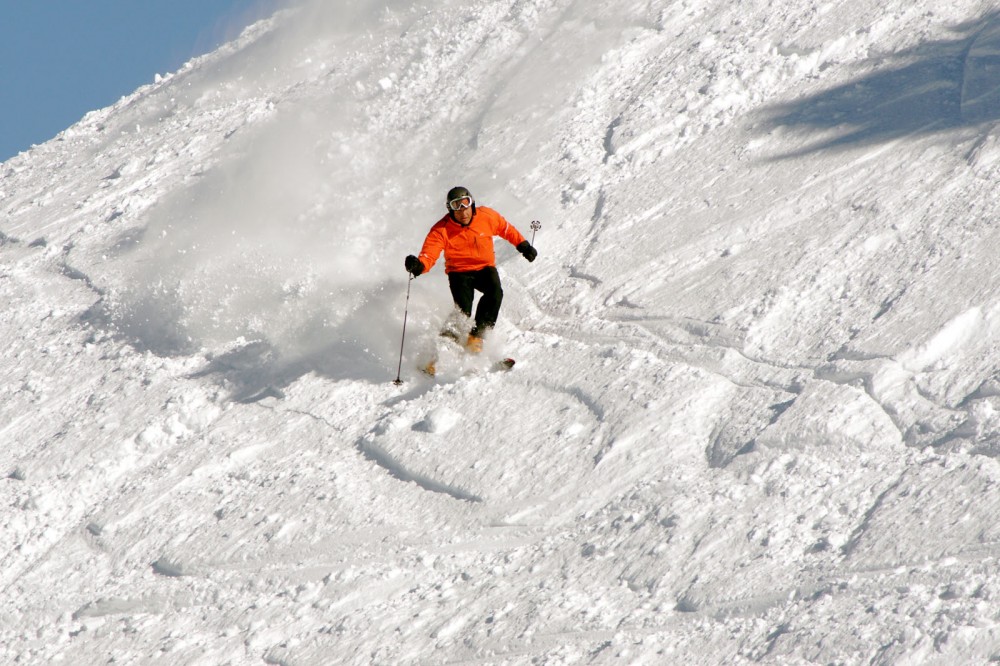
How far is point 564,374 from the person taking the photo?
8.27m

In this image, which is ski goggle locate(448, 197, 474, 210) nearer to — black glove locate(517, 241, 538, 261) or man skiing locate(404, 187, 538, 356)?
man skiing locate(404, 187, 538, 356)

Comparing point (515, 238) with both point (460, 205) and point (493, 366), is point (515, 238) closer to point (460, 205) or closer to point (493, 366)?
point (460, 205)

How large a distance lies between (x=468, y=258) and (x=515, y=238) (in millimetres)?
518

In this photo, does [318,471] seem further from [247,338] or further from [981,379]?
[981,379]

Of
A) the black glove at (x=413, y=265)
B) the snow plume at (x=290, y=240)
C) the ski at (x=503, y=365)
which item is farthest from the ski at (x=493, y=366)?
the black glove at (x=413, y=265)

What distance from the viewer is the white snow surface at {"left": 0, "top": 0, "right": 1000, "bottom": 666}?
6.12 m

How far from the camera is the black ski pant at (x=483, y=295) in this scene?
29.2 feet

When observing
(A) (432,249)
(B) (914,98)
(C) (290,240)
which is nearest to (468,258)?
(A) (432,249)

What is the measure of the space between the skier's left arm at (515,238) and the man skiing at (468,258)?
2 cm

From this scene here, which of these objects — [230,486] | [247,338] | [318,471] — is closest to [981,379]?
[318,471]

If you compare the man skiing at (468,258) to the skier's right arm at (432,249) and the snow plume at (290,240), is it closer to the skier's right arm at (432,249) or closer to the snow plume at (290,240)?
the skier's right arm at (432,249)

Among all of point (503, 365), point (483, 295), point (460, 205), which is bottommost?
point (503, 365)

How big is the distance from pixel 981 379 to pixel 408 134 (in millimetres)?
8428

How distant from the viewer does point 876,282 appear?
806cm
